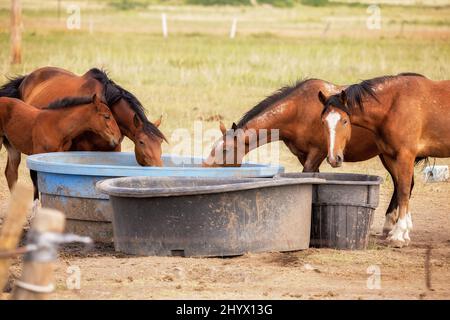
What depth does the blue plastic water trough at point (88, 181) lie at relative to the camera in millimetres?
8320

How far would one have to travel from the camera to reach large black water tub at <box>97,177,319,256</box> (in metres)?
7.48

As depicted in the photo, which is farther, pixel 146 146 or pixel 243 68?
pixel 243 68

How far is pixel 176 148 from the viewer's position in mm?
13680

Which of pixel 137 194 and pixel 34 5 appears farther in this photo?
pixel 34 5

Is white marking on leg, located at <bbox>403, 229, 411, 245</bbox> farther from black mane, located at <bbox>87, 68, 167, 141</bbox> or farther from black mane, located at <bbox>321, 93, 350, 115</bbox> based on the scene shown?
black mane, located at <bbox>87, 68, 167, 141</bbox>

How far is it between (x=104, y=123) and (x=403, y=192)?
296cm

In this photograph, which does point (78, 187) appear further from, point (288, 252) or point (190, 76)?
point (190, 76)

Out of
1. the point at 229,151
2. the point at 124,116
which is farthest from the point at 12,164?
the point at 229,151

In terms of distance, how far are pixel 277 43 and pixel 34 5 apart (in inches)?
821

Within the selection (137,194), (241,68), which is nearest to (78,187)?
(137,194)

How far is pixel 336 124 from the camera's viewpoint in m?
8.61

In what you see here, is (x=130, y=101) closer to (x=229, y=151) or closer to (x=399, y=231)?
(x=229, y=151)

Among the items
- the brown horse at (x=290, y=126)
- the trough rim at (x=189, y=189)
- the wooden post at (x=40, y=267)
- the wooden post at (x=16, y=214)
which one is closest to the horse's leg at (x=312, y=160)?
the brown horse at (x=290, y=126)
